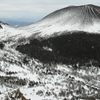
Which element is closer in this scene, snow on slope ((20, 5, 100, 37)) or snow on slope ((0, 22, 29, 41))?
snow on slope ((20, 5, 100, 37))

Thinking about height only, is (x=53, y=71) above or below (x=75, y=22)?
below

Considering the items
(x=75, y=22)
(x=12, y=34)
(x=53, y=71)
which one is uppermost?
(x=75, y=22)

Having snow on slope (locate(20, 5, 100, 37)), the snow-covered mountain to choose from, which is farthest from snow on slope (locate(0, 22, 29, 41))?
the snow-covered mountain

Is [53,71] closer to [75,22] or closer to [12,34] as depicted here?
[75,22]

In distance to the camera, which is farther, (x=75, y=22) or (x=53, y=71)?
(x=75, y=22)

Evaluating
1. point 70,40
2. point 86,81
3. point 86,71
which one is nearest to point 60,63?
point 86,71

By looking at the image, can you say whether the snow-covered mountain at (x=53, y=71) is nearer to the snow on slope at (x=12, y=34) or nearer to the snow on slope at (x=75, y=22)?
the snow on slope at (x=75, y=22)

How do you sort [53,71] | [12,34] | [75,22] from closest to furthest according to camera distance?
[53,71], [12,34], [75,22]

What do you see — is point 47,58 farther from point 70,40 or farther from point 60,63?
point 70,40

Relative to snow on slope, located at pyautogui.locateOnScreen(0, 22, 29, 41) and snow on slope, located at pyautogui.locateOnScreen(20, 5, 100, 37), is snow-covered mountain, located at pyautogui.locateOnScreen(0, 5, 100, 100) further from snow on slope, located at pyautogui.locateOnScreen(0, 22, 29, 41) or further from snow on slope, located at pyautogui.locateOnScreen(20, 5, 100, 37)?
snow on slope, located at pyautogui.locateOnScreen(0, 22, 29, 41)

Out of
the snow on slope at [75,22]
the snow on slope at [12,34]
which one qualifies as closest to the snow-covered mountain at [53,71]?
the snow on slope at [75,22]

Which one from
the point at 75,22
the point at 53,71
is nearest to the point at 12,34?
the point at 75,22
